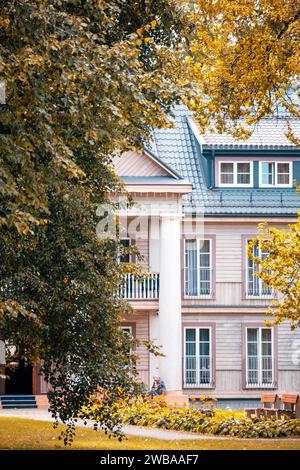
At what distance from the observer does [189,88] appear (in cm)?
1620

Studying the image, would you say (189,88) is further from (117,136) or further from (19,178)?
(19,178)

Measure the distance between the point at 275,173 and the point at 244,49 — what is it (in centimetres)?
2357

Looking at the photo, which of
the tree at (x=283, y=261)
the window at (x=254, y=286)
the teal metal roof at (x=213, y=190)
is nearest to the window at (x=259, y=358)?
the window at (x=254, y=286)

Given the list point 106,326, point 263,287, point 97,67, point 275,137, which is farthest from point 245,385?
point 97,67

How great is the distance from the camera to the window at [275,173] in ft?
141

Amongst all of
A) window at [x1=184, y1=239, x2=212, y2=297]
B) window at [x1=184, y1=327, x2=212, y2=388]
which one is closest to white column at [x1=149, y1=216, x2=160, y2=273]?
window at [x1=184, y1=239, x2=212, y2=297]

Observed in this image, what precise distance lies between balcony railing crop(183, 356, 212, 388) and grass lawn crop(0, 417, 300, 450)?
16551 mm

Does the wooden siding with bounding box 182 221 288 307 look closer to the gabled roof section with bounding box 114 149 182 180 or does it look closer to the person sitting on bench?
the gabled roof section with bounding box 114 149 182 180

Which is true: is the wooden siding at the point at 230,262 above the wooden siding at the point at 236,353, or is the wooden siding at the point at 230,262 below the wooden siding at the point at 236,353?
above

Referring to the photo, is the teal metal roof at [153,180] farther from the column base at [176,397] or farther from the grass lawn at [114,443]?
the grass lawn at [114,443]

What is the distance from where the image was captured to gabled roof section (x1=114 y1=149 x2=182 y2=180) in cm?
3900

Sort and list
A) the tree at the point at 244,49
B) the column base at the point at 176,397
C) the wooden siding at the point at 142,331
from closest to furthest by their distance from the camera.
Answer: the tree at the point at 244,49 → the column base at the point at 176,397 → the wooden siding at the point at 142,331

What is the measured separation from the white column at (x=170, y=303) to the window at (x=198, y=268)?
309 cm
